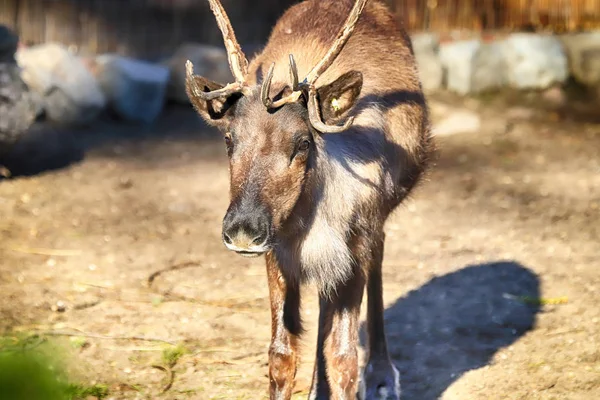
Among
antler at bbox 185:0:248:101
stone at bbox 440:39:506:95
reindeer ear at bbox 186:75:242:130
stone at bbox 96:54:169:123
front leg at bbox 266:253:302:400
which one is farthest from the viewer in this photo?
stone at bbox 440:39:506:95

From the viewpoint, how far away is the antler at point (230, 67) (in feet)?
11.6

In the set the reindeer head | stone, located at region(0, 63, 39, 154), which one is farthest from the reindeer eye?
stone, located at region(0, 63, 39, 154)

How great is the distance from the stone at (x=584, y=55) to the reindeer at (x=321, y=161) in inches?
256

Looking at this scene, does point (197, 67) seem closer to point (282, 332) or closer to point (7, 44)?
point (7, 44)

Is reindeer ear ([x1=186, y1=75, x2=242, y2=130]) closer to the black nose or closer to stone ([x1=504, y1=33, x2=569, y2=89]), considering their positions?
the black nose

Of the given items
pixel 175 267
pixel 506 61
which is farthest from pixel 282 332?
pixel 506 61

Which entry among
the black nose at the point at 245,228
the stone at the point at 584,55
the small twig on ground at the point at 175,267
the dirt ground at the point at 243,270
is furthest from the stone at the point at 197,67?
the black nose at the point at 245,228

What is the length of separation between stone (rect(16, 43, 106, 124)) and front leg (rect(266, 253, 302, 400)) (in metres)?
5.73

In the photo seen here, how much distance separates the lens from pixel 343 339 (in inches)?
159

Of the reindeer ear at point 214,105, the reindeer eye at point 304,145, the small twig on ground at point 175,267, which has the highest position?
the reindeer ear at point 214,105

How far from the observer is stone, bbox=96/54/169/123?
30.9 feet

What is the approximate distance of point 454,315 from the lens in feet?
18.0

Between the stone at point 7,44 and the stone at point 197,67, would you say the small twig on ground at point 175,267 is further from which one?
the stone at point 197,67

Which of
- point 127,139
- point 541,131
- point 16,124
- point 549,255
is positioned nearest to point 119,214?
point 16,124
